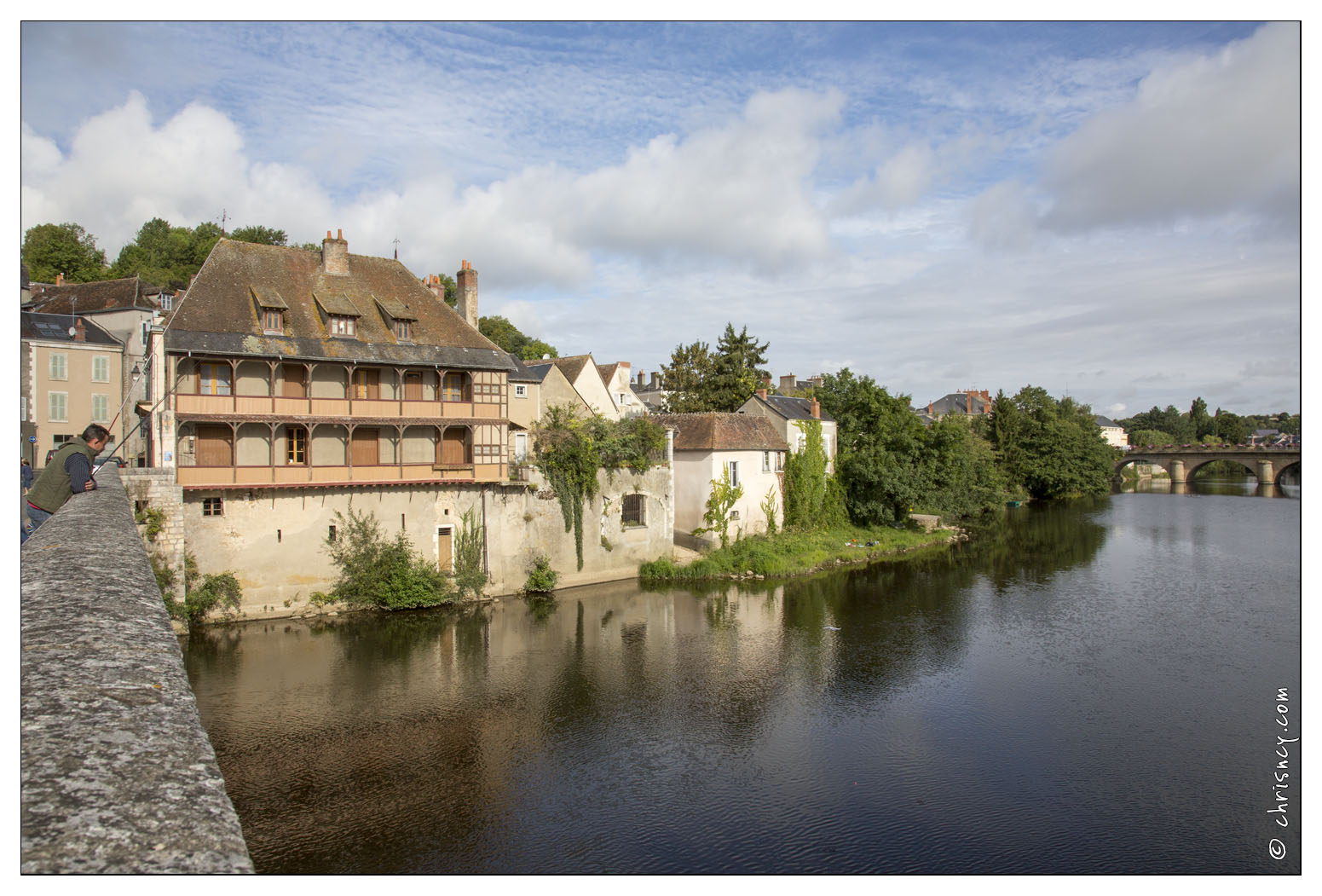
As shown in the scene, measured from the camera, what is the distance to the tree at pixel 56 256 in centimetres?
4769

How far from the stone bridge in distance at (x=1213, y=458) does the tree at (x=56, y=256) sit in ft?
278

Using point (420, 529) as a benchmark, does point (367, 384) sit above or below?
above

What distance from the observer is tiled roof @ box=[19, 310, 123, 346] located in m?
31.7

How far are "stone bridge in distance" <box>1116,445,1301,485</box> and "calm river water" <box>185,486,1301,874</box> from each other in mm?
51559

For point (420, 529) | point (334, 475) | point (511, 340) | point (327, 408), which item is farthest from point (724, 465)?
point (511, 340)

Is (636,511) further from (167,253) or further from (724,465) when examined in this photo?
(167,253)

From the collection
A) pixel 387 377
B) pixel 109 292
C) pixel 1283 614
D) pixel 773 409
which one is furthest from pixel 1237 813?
pixel 109 292

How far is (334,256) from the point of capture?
25.5 meters

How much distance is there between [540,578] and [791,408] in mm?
16305

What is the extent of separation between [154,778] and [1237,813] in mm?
15002

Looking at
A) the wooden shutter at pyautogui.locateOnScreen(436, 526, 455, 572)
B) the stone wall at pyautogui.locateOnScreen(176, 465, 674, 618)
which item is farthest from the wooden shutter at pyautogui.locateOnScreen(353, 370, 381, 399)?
the wooden shutter at pyautogui.locateOnScreen(436, 526, 455, 572)

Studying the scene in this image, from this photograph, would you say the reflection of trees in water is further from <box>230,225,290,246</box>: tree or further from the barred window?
<box>230,225,290,246</box>: tree

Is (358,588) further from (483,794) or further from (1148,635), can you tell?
(1148,635)

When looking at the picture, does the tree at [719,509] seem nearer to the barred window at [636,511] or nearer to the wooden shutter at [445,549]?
the barred window at [636,511]
